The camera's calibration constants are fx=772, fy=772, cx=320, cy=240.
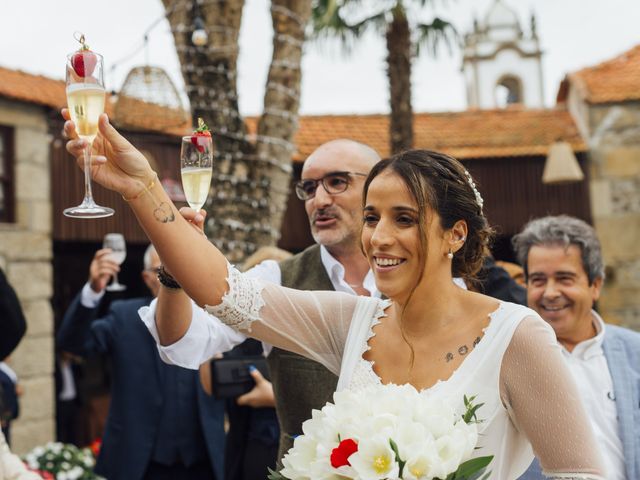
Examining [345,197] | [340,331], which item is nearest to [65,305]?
[345,197]

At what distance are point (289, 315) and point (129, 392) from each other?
10.1ft

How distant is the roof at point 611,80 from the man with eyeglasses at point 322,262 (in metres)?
13.5

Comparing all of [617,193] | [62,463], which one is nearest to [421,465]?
[62,463]

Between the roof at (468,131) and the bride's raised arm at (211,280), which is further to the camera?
the roof at (468,131)

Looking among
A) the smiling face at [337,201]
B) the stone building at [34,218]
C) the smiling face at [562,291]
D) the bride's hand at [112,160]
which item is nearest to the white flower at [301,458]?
the bride's hand at [112,160]

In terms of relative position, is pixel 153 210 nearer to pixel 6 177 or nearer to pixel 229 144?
pixel 229 144

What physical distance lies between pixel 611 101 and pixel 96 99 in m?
15.2

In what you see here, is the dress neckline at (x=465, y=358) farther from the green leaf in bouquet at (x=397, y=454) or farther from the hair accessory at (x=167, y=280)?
the hair accessory at (x=167, y=280)

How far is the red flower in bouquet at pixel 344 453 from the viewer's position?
5.34ft

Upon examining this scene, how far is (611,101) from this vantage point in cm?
1546

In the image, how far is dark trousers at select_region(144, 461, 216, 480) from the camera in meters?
4.78

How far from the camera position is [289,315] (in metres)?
2.17

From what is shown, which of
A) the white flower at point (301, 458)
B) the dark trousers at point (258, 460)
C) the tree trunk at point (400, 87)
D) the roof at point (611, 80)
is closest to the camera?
the white flower at point (301, 458)

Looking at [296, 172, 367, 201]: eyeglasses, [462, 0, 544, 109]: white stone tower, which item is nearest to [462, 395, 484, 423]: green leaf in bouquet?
[296, 172, 367, 201]: eyeglasses
